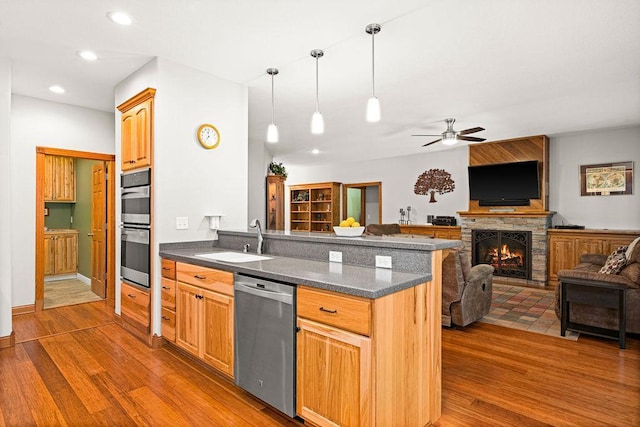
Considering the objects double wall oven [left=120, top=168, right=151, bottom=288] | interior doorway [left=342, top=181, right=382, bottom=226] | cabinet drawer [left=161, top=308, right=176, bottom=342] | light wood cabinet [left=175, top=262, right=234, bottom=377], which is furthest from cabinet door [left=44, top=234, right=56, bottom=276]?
interior doorway [left=342, top=181, right=382, bottom=226]

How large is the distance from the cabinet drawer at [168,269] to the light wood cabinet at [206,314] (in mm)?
79

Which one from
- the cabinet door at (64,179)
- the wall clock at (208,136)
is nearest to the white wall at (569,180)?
the wall clock at (208,136)

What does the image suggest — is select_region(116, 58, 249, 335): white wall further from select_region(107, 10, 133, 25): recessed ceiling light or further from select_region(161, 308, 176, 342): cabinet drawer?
select_region(107, 10, 133, 25): recessed ceiling light

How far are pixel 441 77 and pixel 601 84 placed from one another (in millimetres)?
1802

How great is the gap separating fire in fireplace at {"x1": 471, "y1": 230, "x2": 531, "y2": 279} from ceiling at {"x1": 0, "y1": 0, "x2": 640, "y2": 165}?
2.34 meters

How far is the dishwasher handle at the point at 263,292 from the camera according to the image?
212 cm

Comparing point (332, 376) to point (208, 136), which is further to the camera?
point (208, 136)

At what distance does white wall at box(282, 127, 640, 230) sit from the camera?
585 cm

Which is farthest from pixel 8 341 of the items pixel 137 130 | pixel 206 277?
pixel 137 130

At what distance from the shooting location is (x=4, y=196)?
326 cm

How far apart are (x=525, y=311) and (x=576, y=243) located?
209 cm

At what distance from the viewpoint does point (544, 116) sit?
515cm

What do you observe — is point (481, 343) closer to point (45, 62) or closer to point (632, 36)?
point (632, 36)

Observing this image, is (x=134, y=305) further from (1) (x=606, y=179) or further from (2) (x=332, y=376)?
(1) (x=606, y=179)
